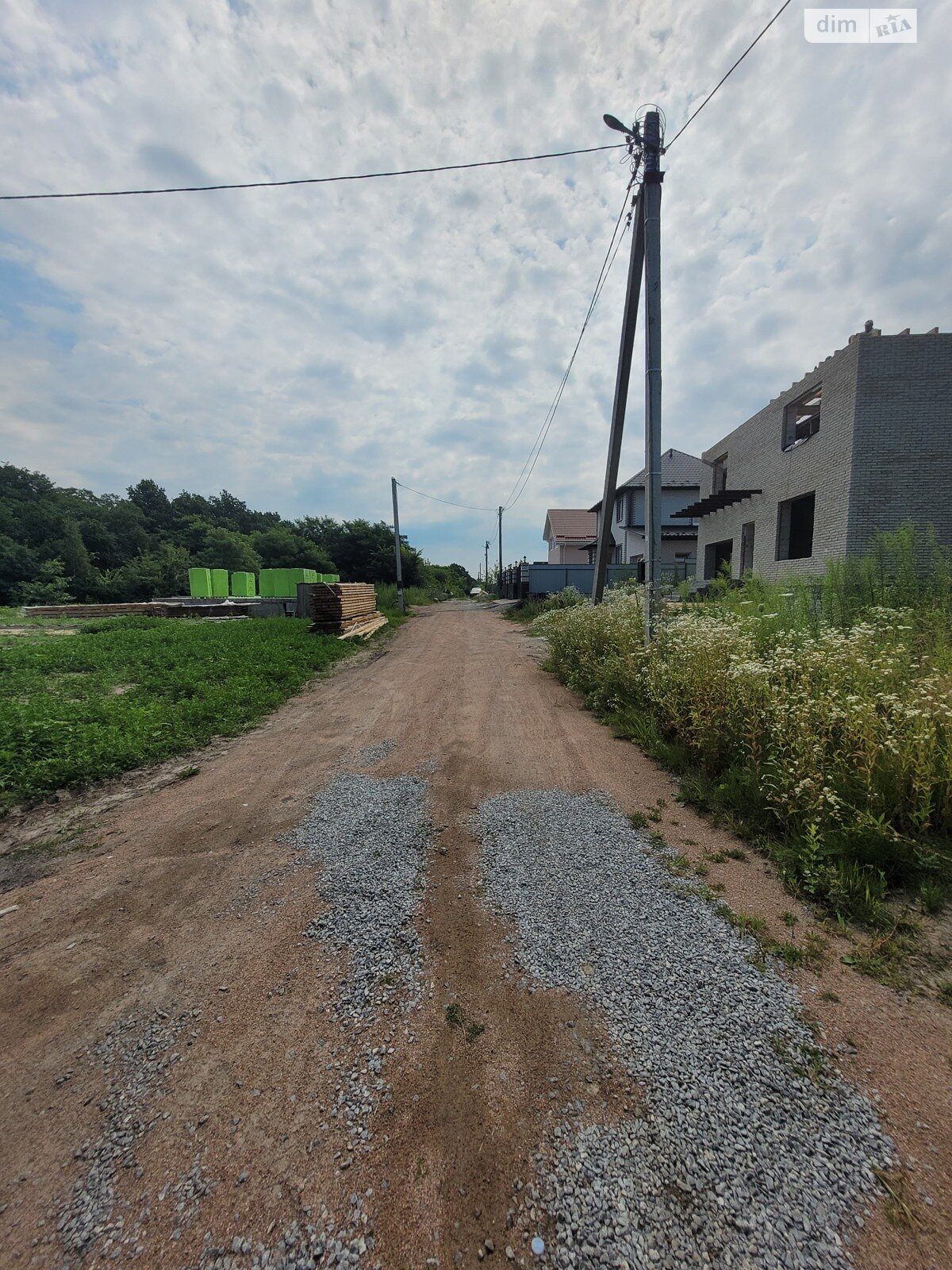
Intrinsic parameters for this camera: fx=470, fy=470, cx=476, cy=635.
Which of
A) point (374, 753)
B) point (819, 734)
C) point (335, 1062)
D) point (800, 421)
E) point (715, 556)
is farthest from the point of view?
point (715, 556)

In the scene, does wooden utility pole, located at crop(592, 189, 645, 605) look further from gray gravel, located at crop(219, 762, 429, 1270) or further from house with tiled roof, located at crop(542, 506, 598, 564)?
house with tiled roof, located at crop(542, 506, 598, 564)

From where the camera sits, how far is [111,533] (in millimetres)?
38562

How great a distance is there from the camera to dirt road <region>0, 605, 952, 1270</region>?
3.99ft

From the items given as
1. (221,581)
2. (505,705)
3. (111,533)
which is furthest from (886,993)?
(111,533)

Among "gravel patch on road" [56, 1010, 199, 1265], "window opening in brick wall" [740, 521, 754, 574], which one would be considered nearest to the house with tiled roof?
"window opening in brick wall" [740, 521, 754, 574]

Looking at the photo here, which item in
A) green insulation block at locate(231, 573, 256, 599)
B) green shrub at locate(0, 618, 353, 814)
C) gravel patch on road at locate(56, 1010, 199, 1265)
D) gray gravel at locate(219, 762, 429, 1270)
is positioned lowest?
gravel patch on road at locate(56, 1010, 199, 1265)

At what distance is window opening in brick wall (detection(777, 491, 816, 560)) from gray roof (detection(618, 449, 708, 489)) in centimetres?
1294

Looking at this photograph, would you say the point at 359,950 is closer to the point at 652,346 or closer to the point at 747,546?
the point at 652,346

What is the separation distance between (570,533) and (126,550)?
37002mm

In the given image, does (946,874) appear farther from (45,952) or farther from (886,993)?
(45,952)

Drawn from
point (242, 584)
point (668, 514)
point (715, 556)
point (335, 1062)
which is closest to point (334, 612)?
point (335, 1062)

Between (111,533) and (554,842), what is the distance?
47.8 meters

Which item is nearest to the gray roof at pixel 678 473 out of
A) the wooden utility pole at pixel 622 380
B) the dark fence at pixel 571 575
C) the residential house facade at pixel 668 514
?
the residential house facade at pixel 668 514

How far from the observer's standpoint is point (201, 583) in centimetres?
2225
